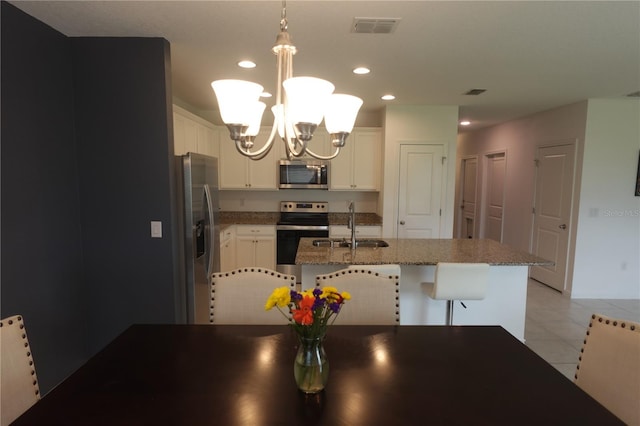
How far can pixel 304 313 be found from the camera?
3.51 feet

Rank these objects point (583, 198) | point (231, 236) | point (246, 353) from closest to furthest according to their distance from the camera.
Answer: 1. point (246, 353)
2. point (583, 198)
3. point (231, 236)

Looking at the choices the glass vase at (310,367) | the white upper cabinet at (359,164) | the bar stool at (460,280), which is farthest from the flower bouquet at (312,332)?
the white upper cabinet at (359,164)

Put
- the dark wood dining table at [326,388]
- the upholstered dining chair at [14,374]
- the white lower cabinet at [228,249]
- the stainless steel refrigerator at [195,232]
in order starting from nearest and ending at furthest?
1. the dark wood dining table at [326,388]
2. the upholstered dining chair at [14,374]
3. the stainless steel refrigerator at [195,232]
4. the white lower cabinet at [228,249]

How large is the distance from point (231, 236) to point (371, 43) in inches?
124

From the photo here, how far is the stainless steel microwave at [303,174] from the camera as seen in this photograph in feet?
16.0

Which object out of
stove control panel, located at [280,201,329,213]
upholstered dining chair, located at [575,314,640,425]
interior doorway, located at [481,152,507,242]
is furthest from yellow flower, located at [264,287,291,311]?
interior doorway, located at [481,152,507,242]

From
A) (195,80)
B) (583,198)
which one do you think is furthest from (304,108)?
(583,198)

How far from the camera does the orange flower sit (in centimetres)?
107

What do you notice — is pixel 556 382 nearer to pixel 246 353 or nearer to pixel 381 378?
pixel 381 378

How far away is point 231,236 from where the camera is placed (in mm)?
4781

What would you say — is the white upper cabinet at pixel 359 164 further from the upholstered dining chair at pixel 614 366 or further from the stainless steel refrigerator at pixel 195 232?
the upholstered dining chair at pixel 614 366

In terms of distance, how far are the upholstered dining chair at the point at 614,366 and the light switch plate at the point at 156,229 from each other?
2.55m

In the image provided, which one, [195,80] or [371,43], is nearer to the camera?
[371,43]

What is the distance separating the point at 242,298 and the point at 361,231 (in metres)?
3.06
